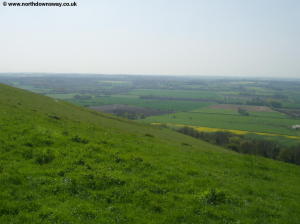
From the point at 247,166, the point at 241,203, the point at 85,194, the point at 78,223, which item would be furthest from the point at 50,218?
the point at 247,166

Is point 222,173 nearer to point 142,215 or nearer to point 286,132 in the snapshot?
point 142,215

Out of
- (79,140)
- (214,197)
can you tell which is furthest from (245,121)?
(214,197)

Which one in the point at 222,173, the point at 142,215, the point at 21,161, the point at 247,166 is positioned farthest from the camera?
the point at 247,166

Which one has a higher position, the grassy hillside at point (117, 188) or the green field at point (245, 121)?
the grassy hillside at point (117, 188)

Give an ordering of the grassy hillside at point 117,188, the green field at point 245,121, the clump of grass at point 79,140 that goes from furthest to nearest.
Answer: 1. the green field at point 245,121
2. the clump of grass at point 79,140
3. the grassy hillside at point 117,188

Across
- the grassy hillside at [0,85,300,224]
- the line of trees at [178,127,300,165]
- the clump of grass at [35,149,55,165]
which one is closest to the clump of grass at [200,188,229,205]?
the grassy hillside at [0,85,300,224]

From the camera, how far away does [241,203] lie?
37.6 ft

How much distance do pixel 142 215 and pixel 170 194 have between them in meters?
2.25

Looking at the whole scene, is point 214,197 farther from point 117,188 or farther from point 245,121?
point 245,121

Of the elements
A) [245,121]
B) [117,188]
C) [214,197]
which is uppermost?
[117,188]

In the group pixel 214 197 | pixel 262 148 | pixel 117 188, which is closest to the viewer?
pixel 117 188

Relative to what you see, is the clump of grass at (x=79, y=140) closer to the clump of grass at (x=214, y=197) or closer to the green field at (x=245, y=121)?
the clump of grass at (x=214, y=197)

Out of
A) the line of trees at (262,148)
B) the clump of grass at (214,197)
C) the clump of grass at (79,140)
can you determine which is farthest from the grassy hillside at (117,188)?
the line of trees at (262,148)

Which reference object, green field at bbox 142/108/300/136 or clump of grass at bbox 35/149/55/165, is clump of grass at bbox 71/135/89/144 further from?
green field at bbox 142/108/300/136
